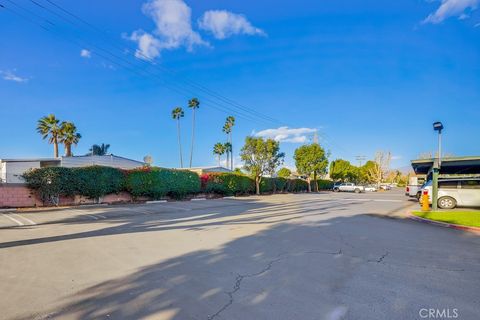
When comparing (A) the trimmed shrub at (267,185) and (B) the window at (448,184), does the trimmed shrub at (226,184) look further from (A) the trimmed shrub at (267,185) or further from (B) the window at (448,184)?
(B) the window at (448,184)

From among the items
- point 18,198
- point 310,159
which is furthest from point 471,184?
point 310,159

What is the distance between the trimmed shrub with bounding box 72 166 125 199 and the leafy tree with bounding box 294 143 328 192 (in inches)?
1194

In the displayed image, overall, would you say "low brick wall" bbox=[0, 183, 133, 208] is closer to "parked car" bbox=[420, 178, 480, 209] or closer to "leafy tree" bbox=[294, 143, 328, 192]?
"parked car" bbox=[420, 178, 480, 209]

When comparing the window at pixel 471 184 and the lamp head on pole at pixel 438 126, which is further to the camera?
the window at pixel 471 184

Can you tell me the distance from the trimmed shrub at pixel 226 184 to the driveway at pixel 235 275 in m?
17.4

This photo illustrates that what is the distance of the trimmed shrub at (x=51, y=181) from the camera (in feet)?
49.9

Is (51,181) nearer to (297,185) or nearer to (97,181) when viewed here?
(97,181)

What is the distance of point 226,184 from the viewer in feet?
91.6

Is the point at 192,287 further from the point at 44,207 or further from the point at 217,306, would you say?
the point at 44,207

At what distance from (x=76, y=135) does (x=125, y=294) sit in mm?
49827

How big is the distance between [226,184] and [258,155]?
268 inches

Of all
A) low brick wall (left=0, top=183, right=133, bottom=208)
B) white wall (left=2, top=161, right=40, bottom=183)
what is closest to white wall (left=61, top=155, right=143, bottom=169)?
white wall (left=2, top=161, right=40, bottom=183)

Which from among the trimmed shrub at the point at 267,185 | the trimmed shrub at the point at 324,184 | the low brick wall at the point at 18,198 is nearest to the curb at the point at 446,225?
the low brick wall at the point at 18,198

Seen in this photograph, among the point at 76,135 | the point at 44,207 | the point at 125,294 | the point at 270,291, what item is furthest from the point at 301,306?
the point at 76,135
